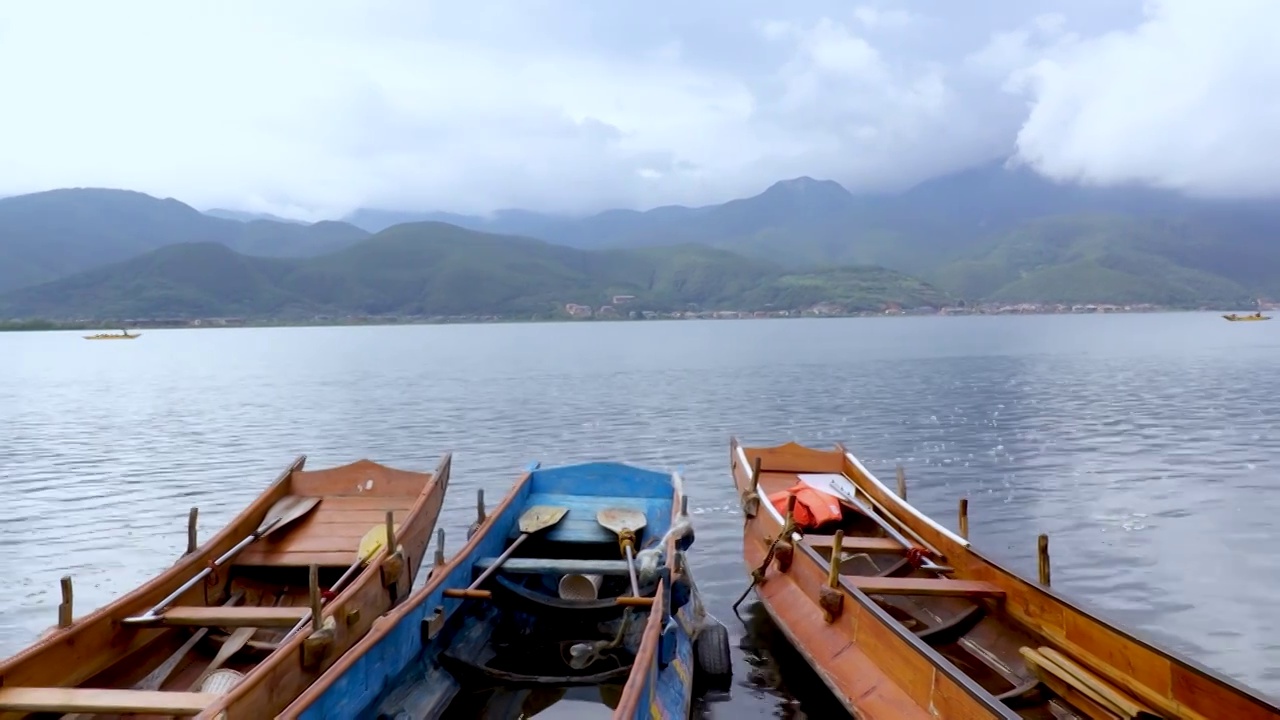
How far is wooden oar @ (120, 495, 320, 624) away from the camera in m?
8.94

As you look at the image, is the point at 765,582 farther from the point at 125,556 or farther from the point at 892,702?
the point at 125,556

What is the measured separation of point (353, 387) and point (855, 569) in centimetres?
4459

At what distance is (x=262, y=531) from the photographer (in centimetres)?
1204

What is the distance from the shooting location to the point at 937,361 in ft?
214

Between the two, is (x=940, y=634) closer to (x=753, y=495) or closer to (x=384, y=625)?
(x=753, y=495)

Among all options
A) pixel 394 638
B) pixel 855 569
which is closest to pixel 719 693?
pixel 855 569

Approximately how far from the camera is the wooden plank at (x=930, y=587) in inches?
377

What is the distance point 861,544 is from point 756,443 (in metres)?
17.3

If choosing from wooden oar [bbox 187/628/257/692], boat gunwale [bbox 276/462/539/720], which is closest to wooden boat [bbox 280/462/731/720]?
boat gunwale [bbox 276/462/539/720]

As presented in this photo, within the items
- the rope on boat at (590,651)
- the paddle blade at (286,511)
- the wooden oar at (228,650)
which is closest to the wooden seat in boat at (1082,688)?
the rope on boat at (590,651)

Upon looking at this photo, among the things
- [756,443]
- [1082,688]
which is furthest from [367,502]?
[756,443]

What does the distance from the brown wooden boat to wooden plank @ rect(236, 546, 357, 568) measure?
18.8 ft

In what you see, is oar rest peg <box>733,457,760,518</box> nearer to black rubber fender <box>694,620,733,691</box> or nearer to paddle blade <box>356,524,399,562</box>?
black rubber fender <box>694,620,733,691</box>

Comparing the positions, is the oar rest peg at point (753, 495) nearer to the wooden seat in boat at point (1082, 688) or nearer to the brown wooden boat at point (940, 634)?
the brown wooden boat at point (940, 634)
